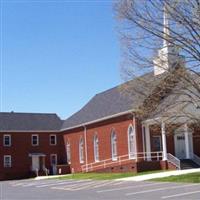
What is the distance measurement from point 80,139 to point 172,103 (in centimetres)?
3199

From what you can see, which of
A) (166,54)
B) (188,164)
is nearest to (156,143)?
(188,164)

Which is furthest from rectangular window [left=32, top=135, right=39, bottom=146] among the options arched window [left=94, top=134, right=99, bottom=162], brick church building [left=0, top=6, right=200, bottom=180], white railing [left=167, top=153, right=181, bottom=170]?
white railing [left=167, top=153, right=181, bottom=170]

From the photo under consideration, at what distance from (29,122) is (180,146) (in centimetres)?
2481

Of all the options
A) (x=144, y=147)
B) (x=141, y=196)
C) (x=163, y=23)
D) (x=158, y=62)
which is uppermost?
(x=163, y=23)

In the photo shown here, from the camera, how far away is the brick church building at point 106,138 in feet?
87.2

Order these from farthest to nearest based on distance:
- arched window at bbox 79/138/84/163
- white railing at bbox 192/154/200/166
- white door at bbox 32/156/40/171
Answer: white door at bbox 32/156/40/171 → arched window at bbox 79/138/84/163 → white railing at bbox 192/154/200/166

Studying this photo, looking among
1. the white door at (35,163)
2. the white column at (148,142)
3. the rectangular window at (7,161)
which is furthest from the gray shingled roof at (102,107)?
the rectangular window at (7,161)

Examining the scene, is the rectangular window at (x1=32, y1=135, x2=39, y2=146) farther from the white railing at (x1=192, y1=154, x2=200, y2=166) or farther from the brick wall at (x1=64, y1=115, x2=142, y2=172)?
the white railing at (x1=192, y1=154, x2=200, y2=166)

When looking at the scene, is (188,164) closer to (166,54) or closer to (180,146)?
(180,146)

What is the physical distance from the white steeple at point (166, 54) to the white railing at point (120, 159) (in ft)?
67.6

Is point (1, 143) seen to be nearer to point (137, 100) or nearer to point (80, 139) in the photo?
point (80, 139)

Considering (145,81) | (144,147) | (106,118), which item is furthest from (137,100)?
(106,118)

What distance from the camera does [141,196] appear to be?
2281cm

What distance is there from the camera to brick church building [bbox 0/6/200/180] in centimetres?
2657
